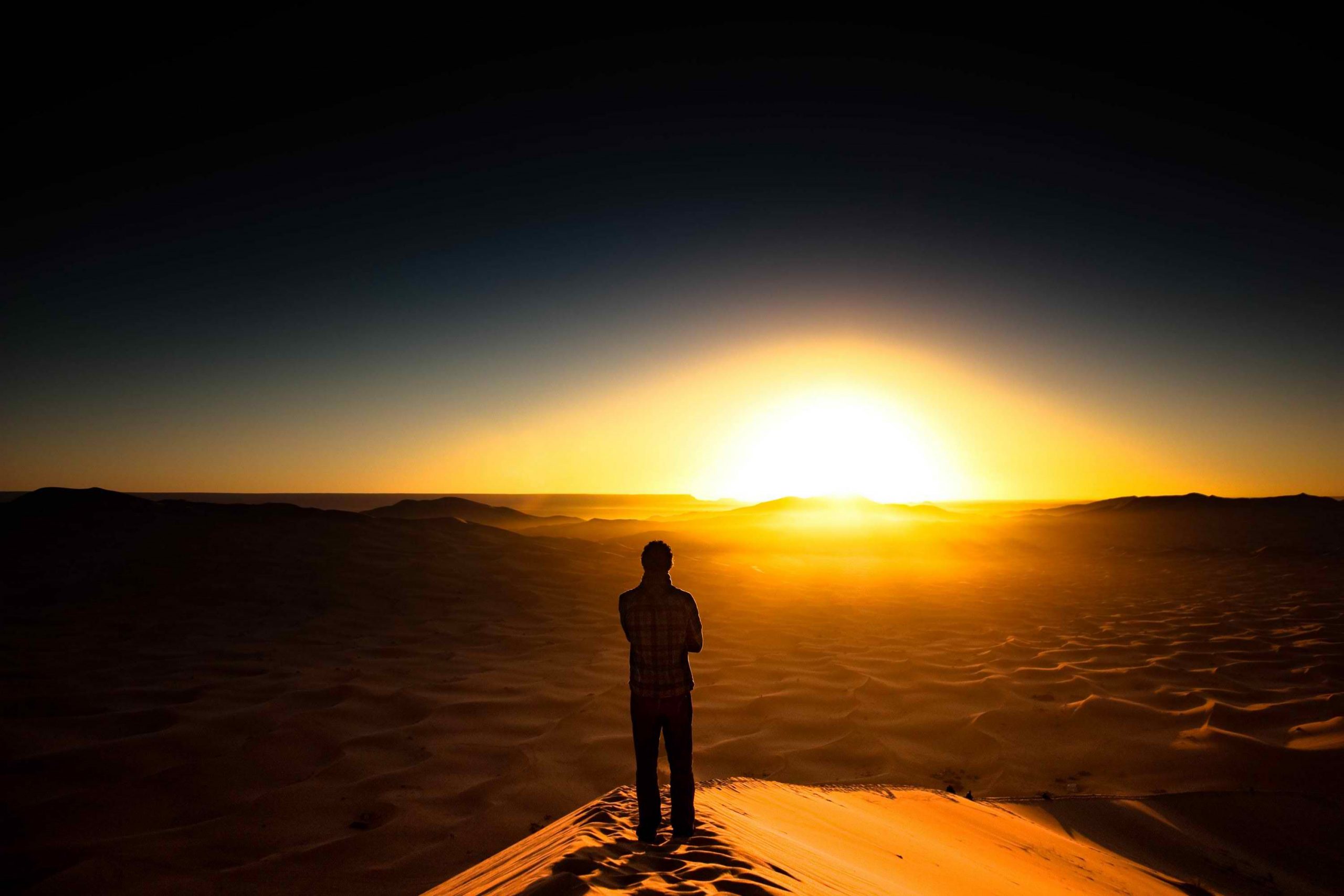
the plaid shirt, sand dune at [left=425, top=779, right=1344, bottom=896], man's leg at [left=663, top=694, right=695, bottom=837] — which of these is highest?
the plaid shirt

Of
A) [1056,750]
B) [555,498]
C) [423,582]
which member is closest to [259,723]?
[423,582]

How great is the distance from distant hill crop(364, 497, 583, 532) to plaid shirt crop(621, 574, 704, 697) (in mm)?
38125

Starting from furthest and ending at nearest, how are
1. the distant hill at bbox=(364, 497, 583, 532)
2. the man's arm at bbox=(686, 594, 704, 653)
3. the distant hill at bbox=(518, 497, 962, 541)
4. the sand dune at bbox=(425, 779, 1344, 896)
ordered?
the distant hill at bbox=(364, 497, 583, 532), the distant hill at bbox=(518, 497, 962, 541), the man's arm at bbox=(686, 594, 704, 653), the sand dune at bbox=(425, 779, 1344, 896)

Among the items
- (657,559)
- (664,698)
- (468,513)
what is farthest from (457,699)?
Answer: (468,513)

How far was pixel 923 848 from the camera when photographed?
416 centimetres

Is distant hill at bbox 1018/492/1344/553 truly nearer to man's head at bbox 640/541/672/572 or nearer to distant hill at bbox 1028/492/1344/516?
distant hill at bbox 1028/492/1344/516

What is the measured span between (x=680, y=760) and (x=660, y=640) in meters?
0.73

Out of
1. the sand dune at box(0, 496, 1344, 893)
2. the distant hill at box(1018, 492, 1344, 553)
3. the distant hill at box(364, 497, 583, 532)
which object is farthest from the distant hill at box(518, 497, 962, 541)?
the sand dune at box(0, 496, 1344, 893)

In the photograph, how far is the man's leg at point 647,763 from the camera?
3.54m

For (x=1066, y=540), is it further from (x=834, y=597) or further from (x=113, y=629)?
(x=113, y=629)

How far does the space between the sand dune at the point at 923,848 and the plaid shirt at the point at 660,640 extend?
0.86m

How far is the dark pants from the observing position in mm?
3566

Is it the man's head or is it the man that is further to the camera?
the man's head

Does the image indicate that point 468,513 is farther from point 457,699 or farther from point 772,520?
point 457,699
